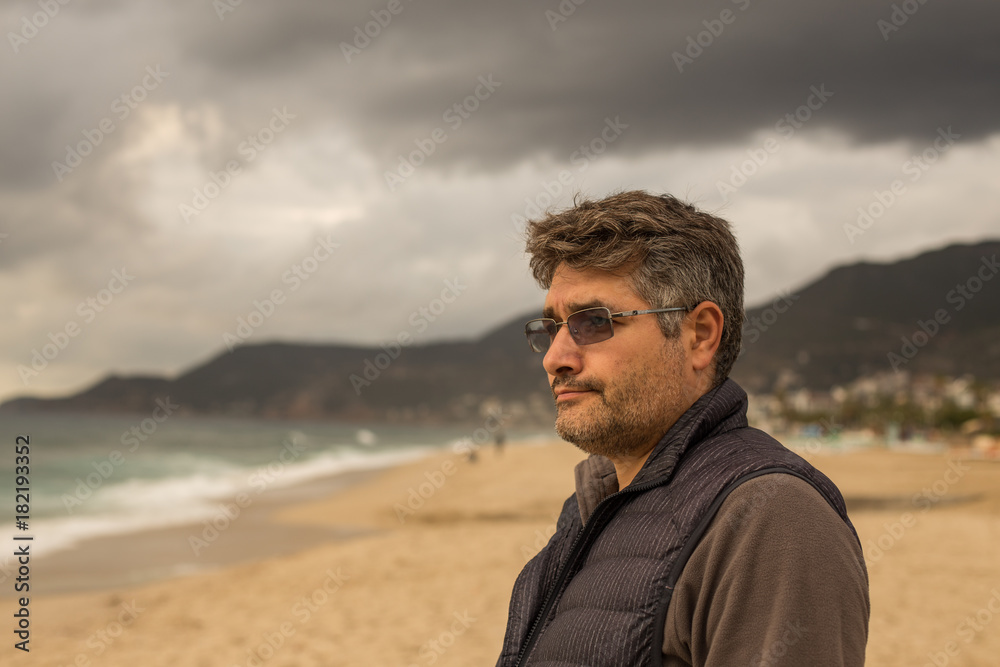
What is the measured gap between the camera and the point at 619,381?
1.73 m

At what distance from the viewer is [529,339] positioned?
7.51 feet

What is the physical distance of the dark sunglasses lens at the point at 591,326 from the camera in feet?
5.78

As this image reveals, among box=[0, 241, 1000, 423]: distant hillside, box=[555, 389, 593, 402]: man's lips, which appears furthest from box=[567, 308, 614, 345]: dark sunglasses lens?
box=[0, 241, 1000, 423]: distant hillside

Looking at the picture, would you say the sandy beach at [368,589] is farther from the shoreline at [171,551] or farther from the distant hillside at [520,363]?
the distant hillside at [520,363]

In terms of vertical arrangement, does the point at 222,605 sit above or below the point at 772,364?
above

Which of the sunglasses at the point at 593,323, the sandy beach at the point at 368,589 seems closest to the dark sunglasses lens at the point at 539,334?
the sunglasses at the point at 593,323

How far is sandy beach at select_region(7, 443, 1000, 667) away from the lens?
22.4 feet

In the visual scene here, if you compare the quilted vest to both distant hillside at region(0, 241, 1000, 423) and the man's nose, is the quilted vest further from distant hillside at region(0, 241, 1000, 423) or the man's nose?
distant hillside at region(0, 241, 1000, 423)

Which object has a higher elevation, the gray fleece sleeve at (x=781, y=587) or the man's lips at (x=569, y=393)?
the man's lips at (x=569, y=393)

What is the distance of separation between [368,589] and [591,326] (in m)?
8.17

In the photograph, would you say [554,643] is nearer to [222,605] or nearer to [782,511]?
[782,511]

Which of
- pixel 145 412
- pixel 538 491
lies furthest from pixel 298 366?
pixel 538 491

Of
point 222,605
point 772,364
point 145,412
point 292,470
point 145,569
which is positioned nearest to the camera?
point 222,605

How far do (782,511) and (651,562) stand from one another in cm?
28
